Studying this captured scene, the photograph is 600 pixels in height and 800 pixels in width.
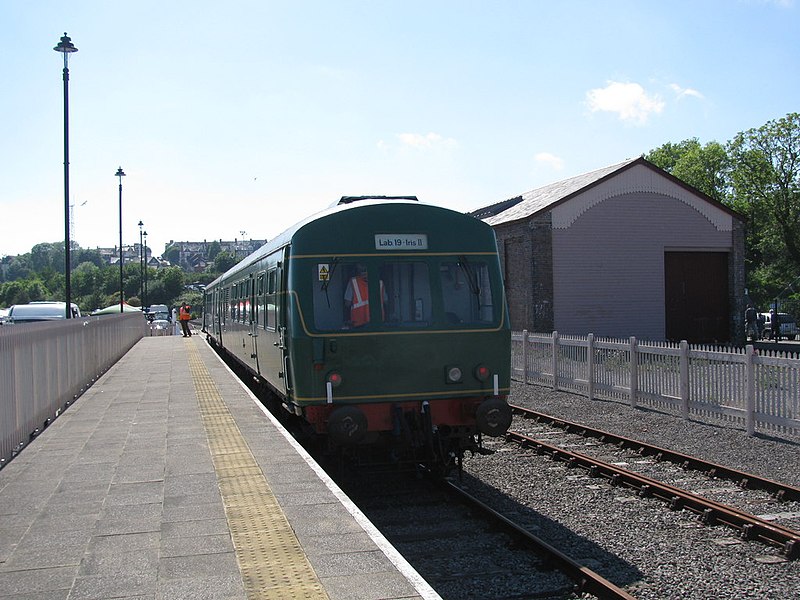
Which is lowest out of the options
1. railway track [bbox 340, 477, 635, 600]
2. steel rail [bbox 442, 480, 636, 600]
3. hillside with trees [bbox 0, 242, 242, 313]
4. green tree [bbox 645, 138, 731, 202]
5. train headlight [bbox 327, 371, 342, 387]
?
railway track [bbox 340, 477, 635, 600]

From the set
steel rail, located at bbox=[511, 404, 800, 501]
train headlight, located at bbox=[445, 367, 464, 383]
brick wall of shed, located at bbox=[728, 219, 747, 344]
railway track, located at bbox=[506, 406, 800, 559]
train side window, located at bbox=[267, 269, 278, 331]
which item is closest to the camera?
railway track, located at bbox=[506, 406, 800, 559]

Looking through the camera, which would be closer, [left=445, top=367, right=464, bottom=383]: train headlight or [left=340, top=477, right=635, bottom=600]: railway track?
[left=340, top=477, right=635, bottom=600]: railway track

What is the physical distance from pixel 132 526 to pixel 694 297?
26.9 m

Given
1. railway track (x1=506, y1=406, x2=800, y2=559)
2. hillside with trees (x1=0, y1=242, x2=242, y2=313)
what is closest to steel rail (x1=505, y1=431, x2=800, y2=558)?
railway track (x1=506, y1=406, x2=800, y2=559)

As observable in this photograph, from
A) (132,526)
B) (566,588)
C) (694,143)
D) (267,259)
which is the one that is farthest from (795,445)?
(694,143)

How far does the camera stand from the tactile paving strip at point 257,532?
467 cm

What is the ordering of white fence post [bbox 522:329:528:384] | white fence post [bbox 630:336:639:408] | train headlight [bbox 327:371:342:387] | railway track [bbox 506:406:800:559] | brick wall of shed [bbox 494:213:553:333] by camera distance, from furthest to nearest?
brick wall of shed [bbox 494:213:553:333]
white fence post [bbox 522:329:528:384]
white fence post [bbox 630:336:639:408]
train headlight [bbox 327:371:342:387]
railway track [bbox 506:406:800:559]

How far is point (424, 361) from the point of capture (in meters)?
8.50

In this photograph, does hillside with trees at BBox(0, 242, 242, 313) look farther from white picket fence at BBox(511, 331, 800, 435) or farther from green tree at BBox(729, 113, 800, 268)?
white picket fence at BBox(511, 331, 800, 435)

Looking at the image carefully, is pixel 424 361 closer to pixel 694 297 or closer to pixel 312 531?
pixel 312 531

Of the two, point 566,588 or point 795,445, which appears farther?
point 795,445

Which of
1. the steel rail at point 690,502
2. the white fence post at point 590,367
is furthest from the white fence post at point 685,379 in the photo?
the steel rail at point 690,502

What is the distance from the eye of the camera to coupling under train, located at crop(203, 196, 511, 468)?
27.3 ft

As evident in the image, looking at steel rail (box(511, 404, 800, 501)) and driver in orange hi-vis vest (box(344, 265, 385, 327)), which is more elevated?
driver in orange hi-vis vest (box(344, 265, 385, 327))
